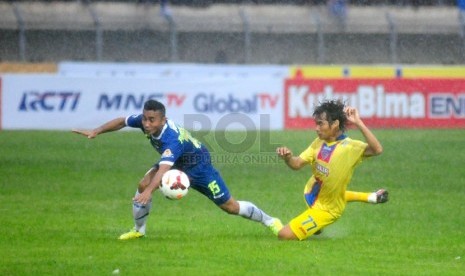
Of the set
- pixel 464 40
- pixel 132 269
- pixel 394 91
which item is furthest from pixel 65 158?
pixel 464 40

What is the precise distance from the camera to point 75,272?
32.8 feet

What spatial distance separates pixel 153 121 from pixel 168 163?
54 centimetres

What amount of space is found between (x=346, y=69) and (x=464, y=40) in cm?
742

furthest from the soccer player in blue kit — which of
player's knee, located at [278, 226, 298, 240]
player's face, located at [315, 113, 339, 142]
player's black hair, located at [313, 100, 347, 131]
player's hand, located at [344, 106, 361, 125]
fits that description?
player's hand, located at [344, 106, 361, 125]

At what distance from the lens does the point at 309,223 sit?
1231 cm

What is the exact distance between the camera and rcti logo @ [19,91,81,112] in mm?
31062

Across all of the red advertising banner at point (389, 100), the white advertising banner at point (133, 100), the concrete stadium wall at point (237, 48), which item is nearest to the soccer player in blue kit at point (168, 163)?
the white advertising banner at point (133, 100)

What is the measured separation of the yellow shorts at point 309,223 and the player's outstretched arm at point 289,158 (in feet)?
2.03

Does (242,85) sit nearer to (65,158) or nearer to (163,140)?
(65,158)

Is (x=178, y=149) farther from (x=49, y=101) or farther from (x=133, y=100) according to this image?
(x=49, y=101)

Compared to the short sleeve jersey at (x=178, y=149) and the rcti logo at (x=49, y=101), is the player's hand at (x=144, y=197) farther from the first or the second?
the rcti logo at (x=49, y=101)

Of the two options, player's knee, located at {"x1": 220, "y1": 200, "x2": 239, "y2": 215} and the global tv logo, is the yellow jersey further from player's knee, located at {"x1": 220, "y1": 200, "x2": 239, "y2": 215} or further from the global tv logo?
the global tv logo

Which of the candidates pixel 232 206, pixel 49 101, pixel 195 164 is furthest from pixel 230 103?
pixel 195 164

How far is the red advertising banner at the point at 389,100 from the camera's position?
104 ft
